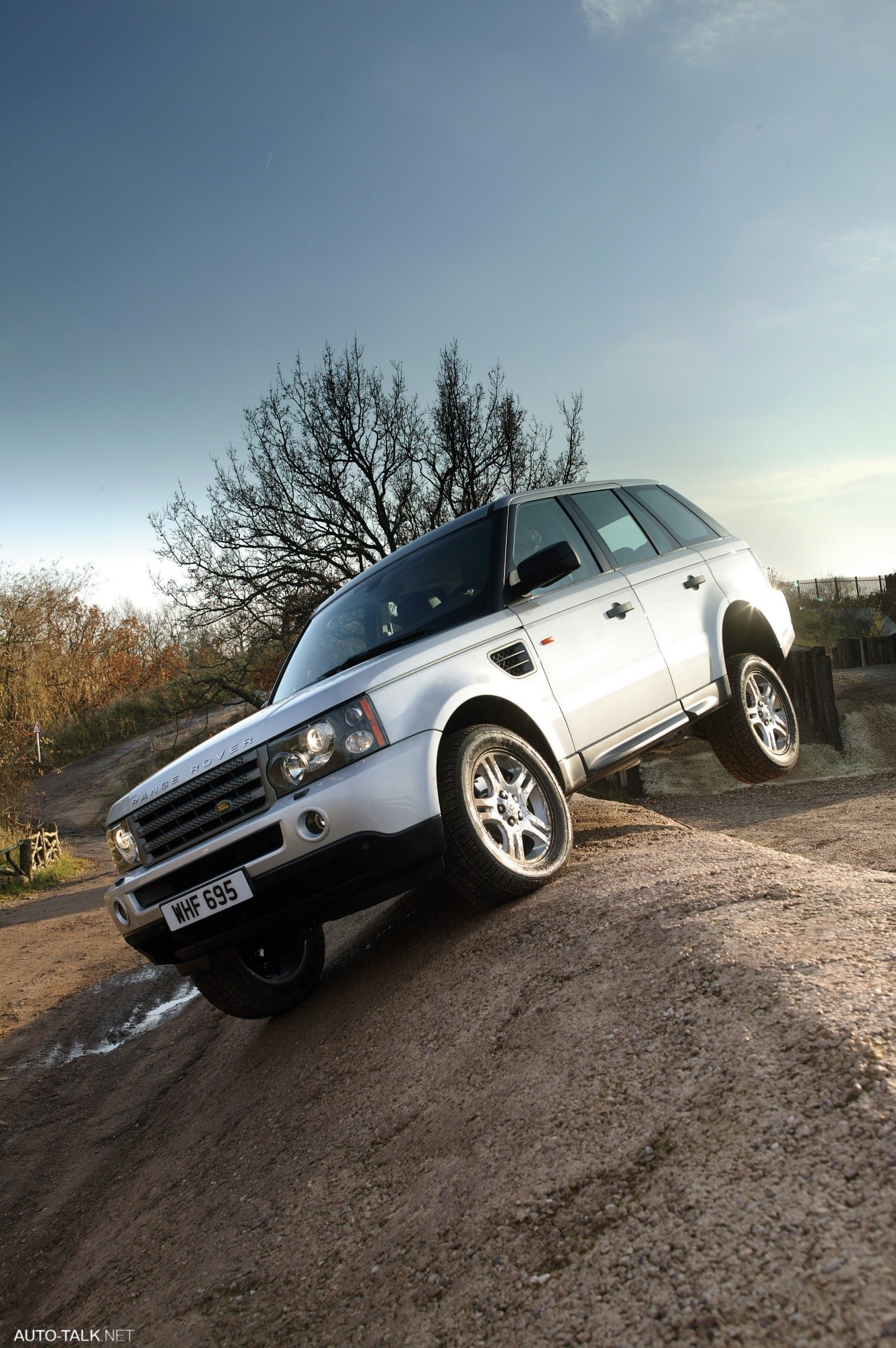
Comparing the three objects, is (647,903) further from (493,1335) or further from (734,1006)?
(493,1335)

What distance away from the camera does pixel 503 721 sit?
441cm

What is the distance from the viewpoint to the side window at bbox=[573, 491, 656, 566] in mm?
5434

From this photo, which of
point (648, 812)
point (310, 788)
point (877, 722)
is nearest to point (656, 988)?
point (310, 788)

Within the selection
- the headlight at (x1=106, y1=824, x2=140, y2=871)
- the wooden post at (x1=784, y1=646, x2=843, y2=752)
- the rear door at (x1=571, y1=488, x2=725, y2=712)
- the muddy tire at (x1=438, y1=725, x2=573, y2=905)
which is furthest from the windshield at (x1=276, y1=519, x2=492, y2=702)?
the wooden post at (x1=784, y1=646, x2=843, y2=752)

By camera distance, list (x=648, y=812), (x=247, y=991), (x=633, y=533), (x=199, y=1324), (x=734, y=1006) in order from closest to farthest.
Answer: (x=199, y=1324) → (x=734, y=1006) → (x=247, y=991) → (x=633, y=533) → (x=648, y=812)

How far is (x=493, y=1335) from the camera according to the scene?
5.77 ft

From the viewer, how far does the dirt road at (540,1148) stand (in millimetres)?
1696

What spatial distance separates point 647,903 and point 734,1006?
3.57 feet

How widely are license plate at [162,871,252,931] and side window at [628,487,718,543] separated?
375cm

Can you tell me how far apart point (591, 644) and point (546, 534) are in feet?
2.45

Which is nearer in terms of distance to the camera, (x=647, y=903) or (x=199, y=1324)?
(x=199, y=1324)

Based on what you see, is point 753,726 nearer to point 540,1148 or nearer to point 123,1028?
point 540,1148

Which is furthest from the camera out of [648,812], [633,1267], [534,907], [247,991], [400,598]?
[648,812]

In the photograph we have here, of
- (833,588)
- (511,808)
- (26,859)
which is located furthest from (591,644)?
(833,588)
